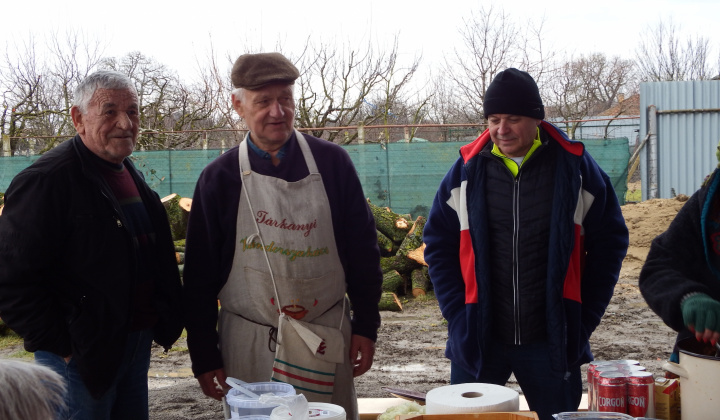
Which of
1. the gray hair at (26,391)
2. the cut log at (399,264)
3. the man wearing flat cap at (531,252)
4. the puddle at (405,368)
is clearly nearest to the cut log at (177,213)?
the cut log at (399,264)

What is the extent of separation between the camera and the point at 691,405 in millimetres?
1722

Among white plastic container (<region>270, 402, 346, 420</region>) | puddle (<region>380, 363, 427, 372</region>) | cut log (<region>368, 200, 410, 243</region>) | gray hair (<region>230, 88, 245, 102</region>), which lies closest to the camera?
white plastic container (<region>270, 402, 346, 420</region>)

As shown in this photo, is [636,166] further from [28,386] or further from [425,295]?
[28,386]

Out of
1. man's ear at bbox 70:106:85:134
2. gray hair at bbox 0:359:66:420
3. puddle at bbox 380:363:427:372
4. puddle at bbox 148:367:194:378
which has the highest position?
man's ear at bbox 70:106:85:134

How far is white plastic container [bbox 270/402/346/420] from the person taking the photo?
152 cm

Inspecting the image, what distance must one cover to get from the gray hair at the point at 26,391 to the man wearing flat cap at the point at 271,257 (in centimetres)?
130

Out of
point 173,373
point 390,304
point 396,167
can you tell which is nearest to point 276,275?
point 173,373

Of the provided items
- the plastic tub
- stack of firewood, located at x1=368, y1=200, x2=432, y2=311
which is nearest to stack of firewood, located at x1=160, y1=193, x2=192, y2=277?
Result: stack of firewood, located at x1=368, y1=200, x2=432, y2=311

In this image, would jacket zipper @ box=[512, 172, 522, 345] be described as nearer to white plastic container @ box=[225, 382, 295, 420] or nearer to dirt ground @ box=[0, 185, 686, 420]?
white plastic container @ box=[225, 382, 295, 420]

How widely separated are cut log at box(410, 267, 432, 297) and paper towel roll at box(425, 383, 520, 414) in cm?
673

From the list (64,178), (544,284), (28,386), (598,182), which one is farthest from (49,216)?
(598,182)

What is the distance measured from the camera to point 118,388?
250 cm

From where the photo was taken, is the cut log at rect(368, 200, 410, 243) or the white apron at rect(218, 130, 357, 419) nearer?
the white apron at rect(218, 130, 357, 419)

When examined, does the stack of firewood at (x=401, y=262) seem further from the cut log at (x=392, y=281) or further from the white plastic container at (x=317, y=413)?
the white plastic container at (x=317, y=413)
